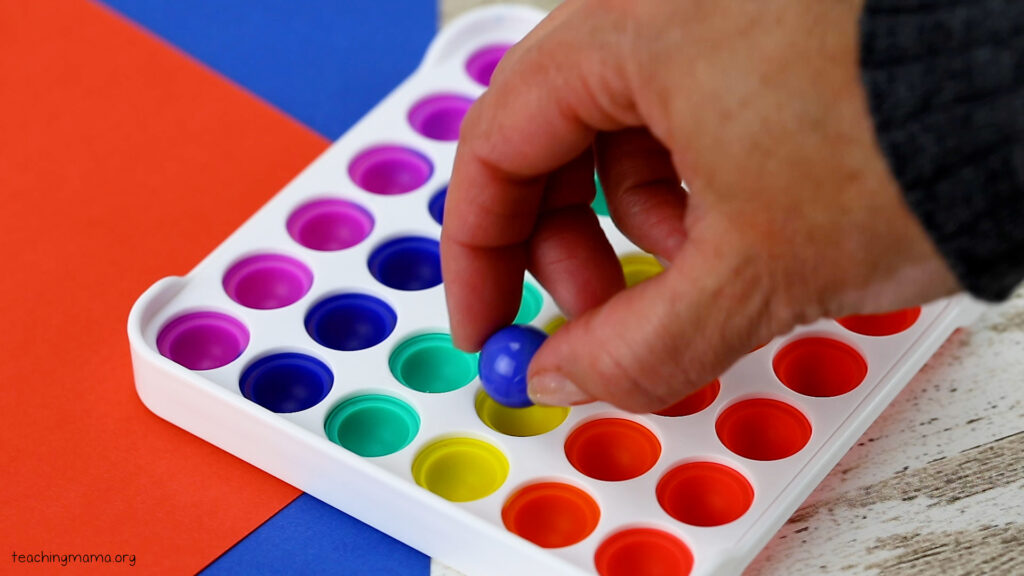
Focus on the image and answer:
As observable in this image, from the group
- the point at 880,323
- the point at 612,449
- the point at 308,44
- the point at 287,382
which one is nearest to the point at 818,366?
the point at 880,323

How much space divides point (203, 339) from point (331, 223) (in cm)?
15

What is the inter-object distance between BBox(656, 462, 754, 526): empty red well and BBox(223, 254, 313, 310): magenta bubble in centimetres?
31

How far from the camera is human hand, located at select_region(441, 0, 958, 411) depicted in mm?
541

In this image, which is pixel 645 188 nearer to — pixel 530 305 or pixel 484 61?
pixel 530 305

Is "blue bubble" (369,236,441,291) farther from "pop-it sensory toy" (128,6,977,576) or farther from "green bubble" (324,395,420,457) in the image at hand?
"green bubble" (324,395,420,457)

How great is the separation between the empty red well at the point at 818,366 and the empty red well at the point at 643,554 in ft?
0.57

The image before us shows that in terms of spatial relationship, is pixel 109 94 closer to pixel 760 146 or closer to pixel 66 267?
pixel 66 267

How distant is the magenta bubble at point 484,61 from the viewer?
3.69 ft

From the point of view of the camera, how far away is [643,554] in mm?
748

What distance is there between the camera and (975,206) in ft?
1.73

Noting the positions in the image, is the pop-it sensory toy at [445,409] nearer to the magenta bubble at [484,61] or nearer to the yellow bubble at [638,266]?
the yellow bubble at [638,266]

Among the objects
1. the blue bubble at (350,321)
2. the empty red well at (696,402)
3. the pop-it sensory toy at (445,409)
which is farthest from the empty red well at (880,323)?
the blue bubble at (350,321)

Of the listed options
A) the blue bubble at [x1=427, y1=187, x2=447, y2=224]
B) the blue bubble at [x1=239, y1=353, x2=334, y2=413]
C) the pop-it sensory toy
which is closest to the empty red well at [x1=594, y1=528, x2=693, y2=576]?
the pop-it sensory toy

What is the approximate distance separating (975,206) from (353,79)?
742mm
